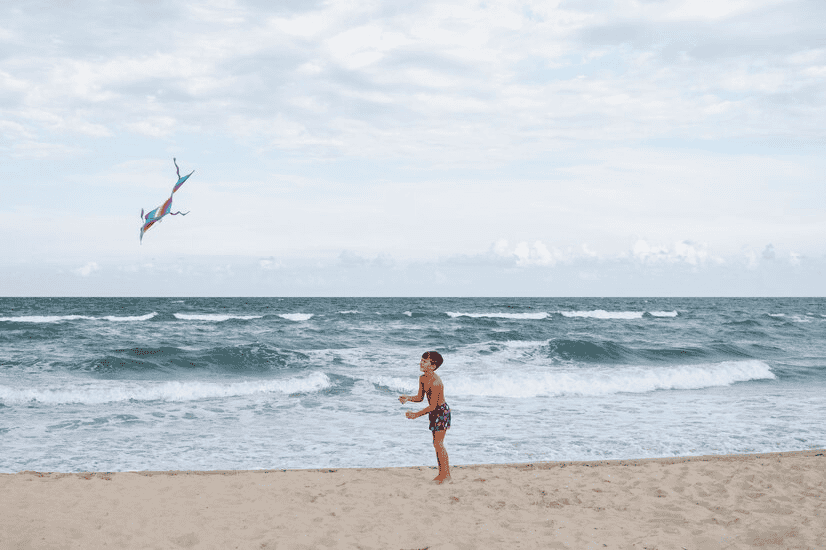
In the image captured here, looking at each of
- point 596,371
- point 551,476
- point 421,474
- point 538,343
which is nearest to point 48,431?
point 421,474

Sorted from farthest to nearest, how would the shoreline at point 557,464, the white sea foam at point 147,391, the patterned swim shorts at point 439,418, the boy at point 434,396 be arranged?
the white sea foam at point 147,391 < the shoreline at point 557,464 < the patterned swim shorts at point 439,418 < the boy at point 434,396

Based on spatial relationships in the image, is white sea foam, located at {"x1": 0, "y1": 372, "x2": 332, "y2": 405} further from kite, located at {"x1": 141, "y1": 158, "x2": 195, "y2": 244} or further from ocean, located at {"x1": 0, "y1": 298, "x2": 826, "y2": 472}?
kite, located at {"x1": 141, "y1": 158, "x2": 195, "y2": 244}

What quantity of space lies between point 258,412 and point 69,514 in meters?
6.61

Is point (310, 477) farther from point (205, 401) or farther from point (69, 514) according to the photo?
point (205, 401)

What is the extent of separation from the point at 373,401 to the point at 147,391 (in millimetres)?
5676

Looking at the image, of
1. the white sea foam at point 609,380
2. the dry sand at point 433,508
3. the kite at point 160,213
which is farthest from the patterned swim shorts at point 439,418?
the white sea foam at point 609,380

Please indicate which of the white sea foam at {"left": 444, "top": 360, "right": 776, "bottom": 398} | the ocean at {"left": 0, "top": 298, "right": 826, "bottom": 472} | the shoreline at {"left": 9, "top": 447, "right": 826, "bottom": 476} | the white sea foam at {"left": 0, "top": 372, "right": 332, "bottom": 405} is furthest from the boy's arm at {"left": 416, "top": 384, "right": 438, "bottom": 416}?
the white sea foam at {"left": 0, "top": 372, "right": 332, "bottom": 405}

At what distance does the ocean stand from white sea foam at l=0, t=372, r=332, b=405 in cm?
6

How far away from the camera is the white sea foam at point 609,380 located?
16.1 metres

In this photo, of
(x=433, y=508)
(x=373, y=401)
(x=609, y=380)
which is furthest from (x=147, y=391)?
(x=609, y=380)

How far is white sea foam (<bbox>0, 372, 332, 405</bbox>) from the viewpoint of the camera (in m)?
13.8

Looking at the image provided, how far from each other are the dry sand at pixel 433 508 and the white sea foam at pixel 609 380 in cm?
784

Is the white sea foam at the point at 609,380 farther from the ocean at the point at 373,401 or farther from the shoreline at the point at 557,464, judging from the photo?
the shoreline at the point at 557,464

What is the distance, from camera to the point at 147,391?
14.8 metres
